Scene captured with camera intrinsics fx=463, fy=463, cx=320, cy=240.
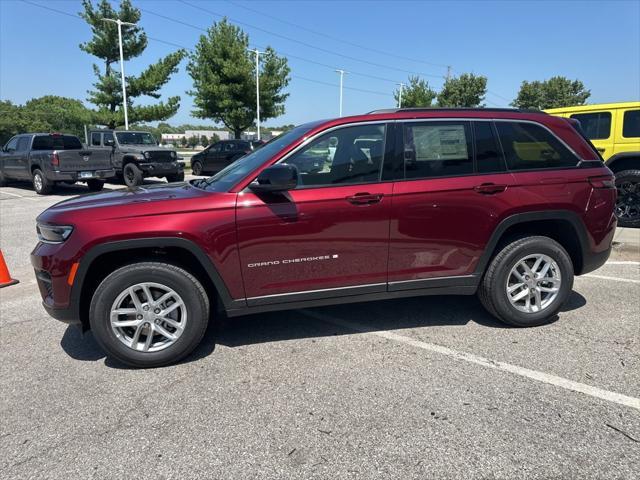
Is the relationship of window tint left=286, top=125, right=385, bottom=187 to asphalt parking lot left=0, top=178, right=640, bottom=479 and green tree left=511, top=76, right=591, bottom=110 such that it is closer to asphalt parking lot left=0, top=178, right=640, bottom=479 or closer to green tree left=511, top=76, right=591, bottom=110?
asphalt parking lot left=0, top=178, right=640, bottom=479

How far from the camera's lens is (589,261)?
4.10 m

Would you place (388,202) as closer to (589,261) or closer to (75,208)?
(589,261)

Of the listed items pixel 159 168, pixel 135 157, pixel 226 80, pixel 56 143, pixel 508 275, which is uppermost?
pixel 226 80

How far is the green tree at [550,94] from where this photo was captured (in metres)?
53.8

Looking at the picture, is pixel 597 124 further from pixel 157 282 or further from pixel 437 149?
pixel 157 282

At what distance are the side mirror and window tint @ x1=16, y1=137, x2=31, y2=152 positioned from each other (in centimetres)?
1413

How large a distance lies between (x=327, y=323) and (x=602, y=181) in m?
2.70

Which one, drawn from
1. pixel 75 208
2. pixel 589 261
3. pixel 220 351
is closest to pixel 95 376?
pixel 220 351

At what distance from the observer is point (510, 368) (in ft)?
11.0

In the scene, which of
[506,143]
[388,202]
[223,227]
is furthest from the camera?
[506,143]

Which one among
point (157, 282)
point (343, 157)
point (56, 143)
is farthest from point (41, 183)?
point (343, 157)

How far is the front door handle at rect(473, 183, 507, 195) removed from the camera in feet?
12.3

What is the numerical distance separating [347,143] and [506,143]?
137 cm

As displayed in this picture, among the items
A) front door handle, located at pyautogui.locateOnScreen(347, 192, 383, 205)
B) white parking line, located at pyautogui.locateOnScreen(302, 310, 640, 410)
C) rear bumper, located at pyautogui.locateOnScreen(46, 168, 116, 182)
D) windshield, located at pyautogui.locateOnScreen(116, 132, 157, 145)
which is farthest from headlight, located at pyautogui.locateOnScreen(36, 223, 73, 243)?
windshield, located at pyautogui.locateOnScreen(116, 132, 157, 145)
